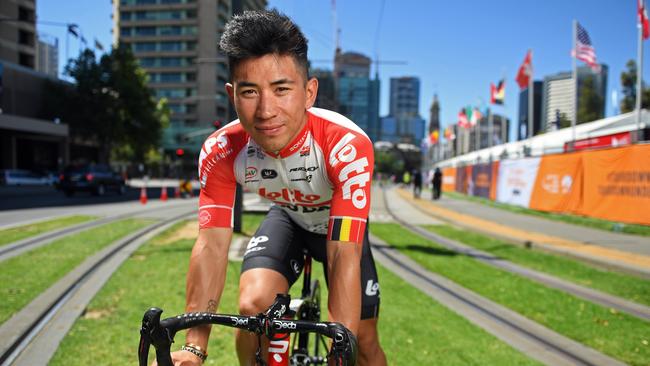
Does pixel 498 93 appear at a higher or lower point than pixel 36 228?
higher

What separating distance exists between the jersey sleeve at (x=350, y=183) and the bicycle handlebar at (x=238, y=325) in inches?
22.9

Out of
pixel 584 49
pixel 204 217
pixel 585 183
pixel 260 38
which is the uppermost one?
pixel 584 49

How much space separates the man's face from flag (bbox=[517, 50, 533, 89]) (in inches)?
1170

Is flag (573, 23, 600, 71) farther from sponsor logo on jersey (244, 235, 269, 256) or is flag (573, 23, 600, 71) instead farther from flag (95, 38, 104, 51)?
flag (95, 38, 104, 51)

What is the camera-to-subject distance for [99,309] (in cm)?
506

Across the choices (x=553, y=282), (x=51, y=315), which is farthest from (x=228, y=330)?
(x=553, y=282)

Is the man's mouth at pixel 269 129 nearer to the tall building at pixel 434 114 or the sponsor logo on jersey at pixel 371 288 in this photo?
the sponsor logo on jersey at pixel 371 288

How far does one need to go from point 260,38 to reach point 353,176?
2.32 feet

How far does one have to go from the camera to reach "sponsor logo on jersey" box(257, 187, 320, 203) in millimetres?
2551

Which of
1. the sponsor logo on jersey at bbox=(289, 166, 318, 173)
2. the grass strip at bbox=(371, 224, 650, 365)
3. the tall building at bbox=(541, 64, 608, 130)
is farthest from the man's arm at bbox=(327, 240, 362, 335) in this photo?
the tall building at bbox=(541, 64, 608, 130)

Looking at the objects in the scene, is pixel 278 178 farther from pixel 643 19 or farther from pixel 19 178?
pixel 19 178

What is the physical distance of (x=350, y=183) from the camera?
2.12 m

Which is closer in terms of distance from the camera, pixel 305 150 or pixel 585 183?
pixel 305 150

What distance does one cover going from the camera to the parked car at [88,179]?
26.8 metres
